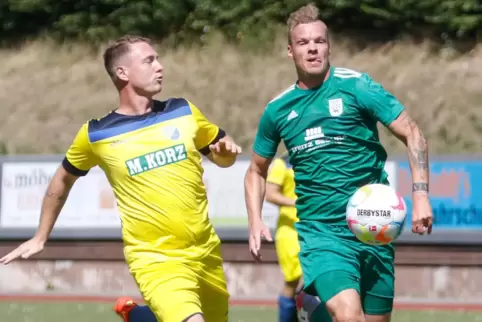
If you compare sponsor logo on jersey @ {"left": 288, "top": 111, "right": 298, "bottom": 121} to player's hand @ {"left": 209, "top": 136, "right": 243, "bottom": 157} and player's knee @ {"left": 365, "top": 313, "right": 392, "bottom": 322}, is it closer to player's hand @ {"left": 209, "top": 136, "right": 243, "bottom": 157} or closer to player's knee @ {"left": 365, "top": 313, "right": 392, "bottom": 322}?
player's hand @ {"left": 209, "top": 136, "right": 243, "bottom": 157}

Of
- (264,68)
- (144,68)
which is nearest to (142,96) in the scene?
(144,68)

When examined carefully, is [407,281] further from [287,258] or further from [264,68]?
[264,68]

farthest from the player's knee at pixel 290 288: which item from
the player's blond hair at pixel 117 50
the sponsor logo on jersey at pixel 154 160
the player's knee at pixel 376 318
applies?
the player's blond hair at pixel 117 50

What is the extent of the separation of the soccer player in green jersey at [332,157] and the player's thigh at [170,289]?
70 cm

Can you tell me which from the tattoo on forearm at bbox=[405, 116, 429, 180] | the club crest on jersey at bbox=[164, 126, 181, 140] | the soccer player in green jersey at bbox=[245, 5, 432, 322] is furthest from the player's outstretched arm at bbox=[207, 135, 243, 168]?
the tattoo on forearm at bbox=[405, 116, 429, 180]

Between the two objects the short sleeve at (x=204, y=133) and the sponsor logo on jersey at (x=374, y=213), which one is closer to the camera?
the sponsor logo on jersey at (x=374, y=213)

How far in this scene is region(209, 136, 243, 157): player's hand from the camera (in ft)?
22.4

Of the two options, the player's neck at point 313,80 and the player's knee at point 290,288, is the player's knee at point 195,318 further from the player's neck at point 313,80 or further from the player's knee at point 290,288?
the player's knee at point 290,288

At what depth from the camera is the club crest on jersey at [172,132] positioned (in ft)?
22.2

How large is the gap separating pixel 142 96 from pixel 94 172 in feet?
29.4

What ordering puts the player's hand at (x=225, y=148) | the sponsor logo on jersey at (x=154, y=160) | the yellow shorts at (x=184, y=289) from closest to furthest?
1. the yellow shorts at (x=184, y=289)
2. the sponsor logo on jersey at (x=154, y=160)
3. the player's hand at (x=225, y=148)

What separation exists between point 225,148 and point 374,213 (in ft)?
3.32

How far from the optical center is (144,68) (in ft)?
22.7

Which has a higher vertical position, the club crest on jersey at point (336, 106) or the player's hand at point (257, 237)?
the club crest on jersey at point (336, 106)
